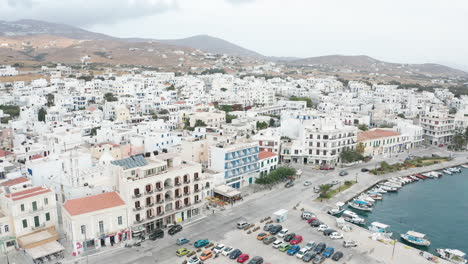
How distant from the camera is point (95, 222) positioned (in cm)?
3362

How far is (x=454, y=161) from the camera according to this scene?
66438mm

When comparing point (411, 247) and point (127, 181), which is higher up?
point (127, 181)

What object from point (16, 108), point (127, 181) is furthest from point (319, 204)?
point (16, 108)

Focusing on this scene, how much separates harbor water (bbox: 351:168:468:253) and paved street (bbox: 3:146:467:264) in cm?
489

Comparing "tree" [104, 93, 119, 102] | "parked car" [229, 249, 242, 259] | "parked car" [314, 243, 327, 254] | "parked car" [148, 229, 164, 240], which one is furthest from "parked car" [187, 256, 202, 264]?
"tree" [104, 93, 119, 102]

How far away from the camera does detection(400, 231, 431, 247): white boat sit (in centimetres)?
3791

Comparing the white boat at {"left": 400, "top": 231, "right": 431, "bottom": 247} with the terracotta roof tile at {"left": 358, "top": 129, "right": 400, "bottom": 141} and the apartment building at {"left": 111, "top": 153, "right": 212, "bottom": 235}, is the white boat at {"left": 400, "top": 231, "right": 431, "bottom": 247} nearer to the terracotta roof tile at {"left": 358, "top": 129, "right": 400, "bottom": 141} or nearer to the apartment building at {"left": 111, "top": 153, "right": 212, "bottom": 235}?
the apartment building at {"left": 111, "top": 153, "right": 212, "bottom": 235}

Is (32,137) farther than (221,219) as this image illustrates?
Yes

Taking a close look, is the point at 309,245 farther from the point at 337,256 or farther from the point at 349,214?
the point at 349,214

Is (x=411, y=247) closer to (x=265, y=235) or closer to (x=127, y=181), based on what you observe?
(x=265, y=235)

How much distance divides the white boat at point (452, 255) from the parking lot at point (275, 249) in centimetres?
819

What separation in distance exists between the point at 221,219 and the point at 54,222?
17.0m

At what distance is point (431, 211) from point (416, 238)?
11.9 metres

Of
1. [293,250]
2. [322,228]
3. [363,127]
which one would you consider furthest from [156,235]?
[363,127]
